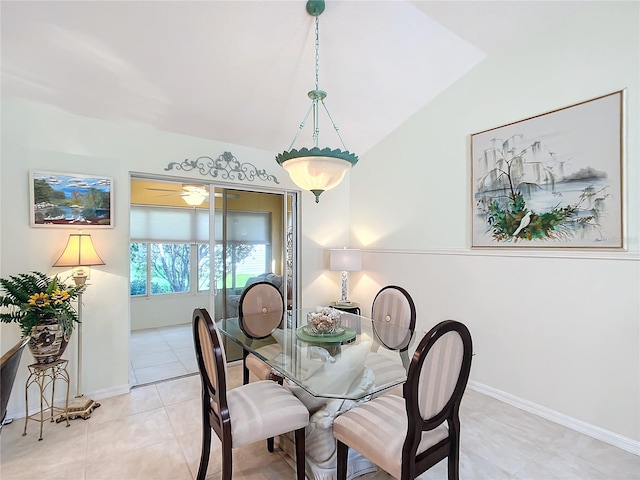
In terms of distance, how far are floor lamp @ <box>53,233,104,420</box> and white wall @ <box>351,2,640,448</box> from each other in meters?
3.12

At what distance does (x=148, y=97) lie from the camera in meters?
2.81

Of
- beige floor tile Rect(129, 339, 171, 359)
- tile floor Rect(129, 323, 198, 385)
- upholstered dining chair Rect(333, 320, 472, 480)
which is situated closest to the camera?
upholstered dining chair Rect(333, 320, 472, 480)

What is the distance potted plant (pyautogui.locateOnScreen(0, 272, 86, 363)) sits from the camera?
7.69ft

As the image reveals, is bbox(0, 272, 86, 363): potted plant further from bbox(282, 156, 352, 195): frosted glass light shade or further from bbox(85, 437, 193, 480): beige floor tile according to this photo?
bbox(282, 156, 352, 195): frosted glass light shade

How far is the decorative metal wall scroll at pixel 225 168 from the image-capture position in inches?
135

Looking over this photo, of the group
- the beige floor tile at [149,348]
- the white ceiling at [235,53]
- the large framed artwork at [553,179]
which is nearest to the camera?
the white ceiling at [235,53]

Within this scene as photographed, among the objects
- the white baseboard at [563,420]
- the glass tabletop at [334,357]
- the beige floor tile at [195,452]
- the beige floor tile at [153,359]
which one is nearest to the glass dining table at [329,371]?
the glass tabletop at [334,357]

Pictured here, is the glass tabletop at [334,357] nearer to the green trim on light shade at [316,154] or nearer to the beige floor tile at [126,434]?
the beige floor tile at [126,434]

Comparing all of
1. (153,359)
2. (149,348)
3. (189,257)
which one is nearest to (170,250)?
(189,257)

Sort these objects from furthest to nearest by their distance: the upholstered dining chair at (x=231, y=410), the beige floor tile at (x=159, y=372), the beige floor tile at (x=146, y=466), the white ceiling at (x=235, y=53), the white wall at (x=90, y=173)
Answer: the beige floor tile at (x=159, y=372) < the white wall at (x=90, y=173) < the white ceiling at (x=235, y=53) < the beige floor tile at (x=146, y=466) < the upholstered dining chair at (x=231, y=410)

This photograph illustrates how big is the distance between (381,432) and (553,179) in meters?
2.39

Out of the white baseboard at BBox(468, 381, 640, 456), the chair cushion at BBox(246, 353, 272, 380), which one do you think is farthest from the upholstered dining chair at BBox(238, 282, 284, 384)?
the white baseboard at BBox(468, 381, 640, 456)

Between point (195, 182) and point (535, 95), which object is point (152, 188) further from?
point (535, 95)

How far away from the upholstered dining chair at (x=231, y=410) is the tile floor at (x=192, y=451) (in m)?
0.41
